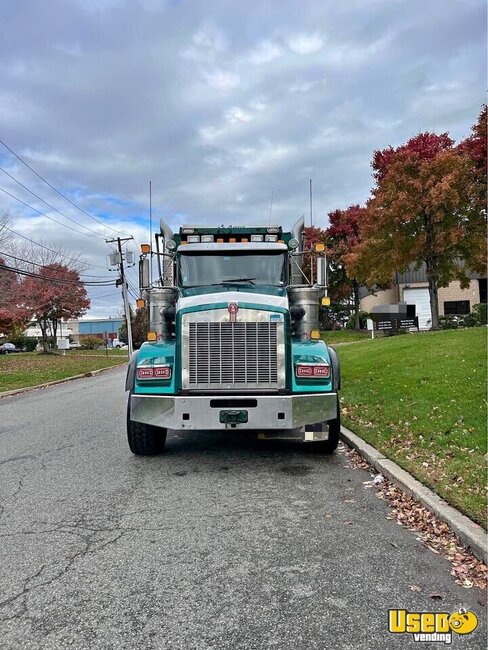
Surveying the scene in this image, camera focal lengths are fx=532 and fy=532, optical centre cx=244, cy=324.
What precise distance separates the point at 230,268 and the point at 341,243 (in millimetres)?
30399

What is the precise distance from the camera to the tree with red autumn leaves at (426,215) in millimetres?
Result: 21297

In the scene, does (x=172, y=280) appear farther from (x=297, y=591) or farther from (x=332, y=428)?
(x=297, y=591)

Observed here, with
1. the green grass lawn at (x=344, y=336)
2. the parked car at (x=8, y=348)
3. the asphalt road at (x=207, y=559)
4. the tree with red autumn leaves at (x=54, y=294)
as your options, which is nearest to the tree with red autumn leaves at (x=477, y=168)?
the green grass lawn at (x=344, y=336)

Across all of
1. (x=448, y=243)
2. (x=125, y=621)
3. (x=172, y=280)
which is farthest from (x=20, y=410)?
(x=448, y=243)

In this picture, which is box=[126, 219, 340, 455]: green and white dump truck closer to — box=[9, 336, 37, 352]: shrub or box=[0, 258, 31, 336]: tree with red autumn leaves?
box=[0, 258, 31, 336]: tree with red autumn leaves

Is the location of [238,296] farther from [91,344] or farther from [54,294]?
[91,344]

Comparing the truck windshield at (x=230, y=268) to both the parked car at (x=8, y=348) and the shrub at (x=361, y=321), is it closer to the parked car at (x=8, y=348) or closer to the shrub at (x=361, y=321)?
the shrub at (x=361, y=321)

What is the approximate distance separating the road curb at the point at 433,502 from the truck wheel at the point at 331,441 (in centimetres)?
35

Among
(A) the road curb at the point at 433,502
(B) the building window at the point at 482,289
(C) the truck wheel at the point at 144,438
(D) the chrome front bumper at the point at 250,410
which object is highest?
(B) the building window at the point at 482,289

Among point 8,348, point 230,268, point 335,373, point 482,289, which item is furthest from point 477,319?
point 8,348

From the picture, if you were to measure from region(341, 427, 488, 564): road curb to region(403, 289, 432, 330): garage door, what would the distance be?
36395 mm

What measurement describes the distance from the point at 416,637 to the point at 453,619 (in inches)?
12.0

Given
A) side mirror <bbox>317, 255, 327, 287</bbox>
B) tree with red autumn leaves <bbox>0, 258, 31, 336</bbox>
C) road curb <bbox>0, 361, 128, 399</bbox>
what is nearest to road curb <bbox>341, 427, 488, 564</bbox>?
side mirror <bbox>317, 255, 327, 287</bbox>

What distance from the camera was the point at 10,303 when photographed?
3259 cm
